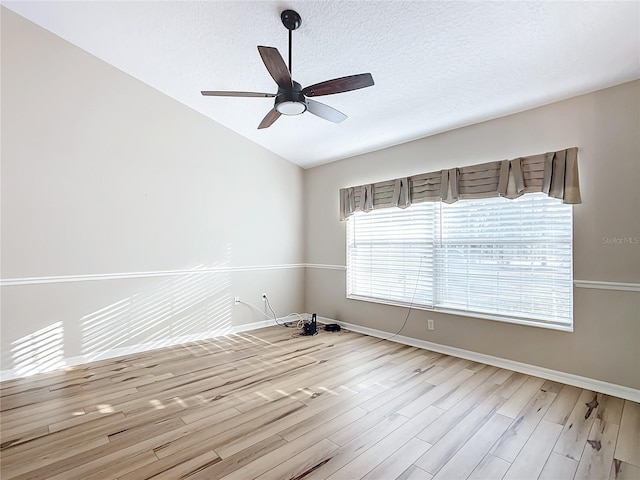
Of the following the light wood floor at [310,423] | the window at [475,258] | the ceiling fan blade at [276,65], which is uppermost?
the ceiling fan blade at [276,65]

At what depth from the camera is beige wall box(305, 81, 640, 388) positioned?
9.13 ft

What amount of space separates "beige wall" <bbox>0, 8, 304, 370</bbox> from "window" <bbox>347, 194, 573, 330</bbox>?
6.11ft

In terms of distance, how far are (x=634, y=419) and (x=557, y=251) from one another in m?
1.40

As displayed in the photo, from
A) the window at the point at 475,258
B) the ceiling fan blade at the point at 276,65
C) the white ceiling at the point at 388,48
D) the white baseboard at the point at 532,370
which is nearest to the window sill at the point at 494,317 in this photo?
the window at the point at 475,258

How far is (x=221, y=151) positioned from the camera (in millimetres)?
4742

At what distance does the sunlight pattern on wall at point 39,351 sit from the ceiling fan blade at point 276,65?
10.9 feet

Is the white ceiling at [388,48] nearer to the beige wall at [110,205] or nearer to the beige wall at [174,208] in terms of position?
the beige wall at [174,208]

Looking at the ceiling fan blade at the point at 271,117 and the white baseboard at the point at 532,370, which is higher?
the ceiling fan blade at the point at 271,117

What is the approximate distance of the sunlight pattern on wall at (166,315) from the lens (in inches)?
146

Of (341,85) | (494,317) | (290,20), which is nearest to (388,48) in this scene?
(341,85)

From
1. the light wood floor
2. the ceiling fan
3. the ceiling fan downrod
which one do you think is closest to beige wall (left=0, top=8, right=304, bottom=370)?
the light wood floor

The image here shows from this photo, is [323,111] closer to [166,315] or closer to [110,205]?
[110,205]

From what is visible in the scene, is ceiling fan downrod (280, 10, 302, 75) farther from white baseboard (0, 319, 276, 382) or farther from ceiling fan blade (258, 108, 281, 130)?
white baseboard (0, 319, 276, 382)

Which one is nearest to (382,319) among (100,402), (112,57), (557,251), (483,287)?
(483,287)
